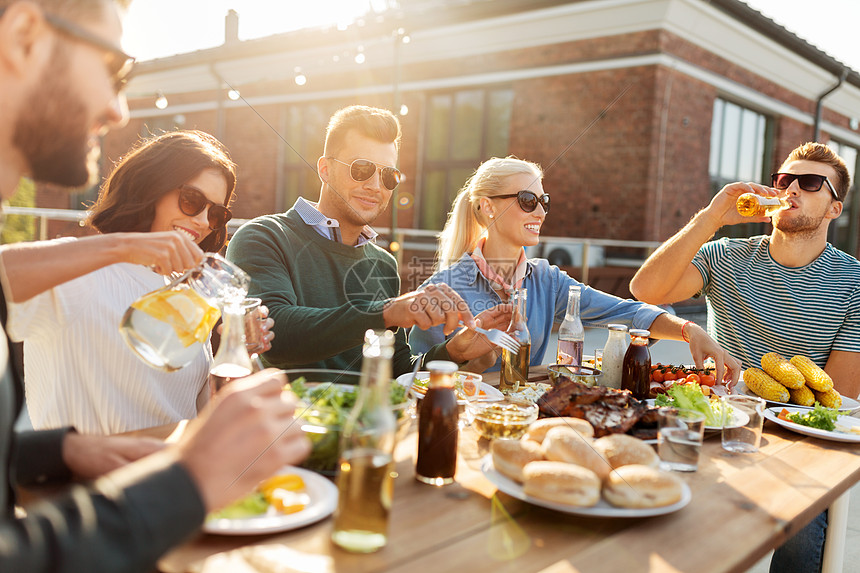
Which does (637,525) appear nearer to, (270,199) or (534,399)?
(534,399)

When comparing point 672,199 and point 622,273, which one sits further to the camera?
point 672,199

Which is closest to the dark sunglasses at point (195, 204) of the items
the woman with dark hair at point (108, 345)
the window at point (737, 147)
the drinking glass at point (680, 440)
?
the woman with dark hair at point (108, 345)

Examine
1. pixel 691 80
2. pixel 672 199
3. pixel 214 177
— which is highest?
pixel 691 80

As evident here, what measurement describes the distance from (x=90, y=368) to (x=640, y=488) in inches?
59.0

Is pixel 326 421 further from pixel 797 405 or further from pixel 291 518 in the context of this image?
pixel 797 405

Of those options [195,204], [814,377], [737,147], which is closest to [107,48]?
[195,204]

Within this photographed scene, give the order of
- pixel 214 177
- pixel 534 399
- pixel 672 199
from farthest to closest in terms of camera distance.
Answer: pixel 672 199 → pixel 214 177 → pixel 534 399

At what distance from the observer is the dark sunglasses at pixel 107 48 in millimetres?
870

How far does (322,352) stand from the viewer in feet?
7.38

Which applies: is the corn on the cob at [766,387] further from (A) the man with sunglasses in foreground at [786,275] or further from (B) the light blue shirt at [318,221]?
(B) the light blue shirt at [318,221]

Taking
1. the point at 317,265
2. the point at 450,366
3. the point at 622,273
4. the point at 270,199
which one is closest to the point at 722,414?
the point at 450,366

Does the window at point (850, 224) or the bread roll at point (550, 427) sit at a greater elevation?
the window at point (850, 224)

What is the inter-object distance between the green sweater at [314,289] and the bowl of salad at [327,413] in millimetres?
692

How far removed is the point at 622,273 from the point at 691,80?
3.34m
